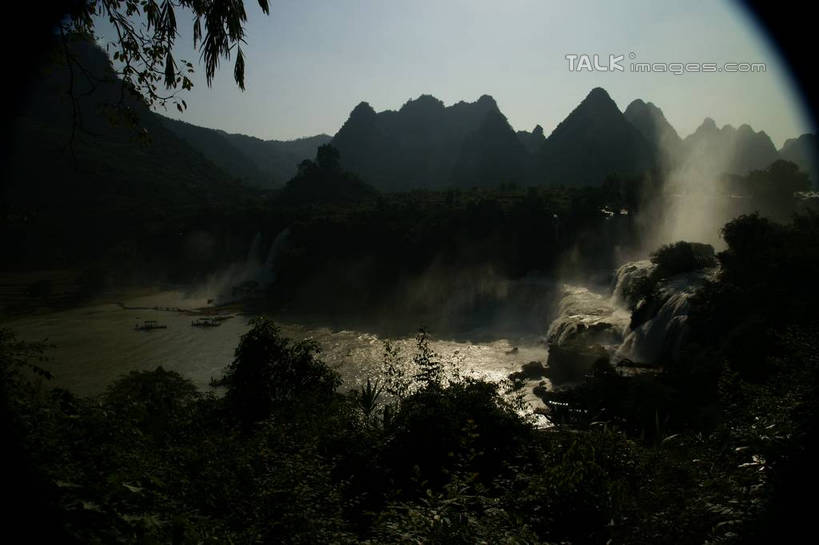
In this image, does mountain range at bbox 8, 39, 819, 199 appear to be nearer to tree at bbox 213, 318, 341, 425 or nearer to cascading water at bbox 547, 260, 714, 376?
cascading water at bbox 547, 260, 714, 376

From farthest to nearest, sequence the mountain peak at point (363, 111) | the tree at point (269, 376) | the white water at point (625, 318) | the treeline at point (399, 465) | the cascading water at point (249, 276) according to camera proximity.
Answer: the mountain peak at point (363, 111) < the cascading water at point (249, 276) < the white water at point (625, 318) < the tree at point (269, 376) < the treeline at point (399, 465)

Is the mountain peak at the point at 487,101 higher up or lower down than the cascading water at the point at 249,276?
higher up

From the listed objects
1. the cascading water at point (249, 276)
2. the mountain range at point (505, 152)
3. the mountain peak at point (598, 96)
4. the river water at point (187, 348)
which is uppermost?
the mountain peak at point (598, 96)

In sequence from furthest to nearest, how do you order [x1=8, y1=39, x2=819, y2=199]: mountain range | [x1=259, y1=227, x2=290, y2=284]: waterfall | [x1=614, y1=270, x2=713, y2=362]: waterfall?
[x1=8, y1=39, x2=819, y2=199]: mountain range, [x1=259, y1=227, x2=290, y2=284]: waterfall, [x1=614, y1=270, x2=713, y2=362]: waterfall

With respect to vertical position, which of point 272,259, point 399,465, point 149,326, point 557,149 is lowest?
point 149,326

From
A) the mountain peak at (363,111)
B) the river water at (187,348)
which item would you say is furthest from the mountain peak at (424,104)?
the river water at (187,348)

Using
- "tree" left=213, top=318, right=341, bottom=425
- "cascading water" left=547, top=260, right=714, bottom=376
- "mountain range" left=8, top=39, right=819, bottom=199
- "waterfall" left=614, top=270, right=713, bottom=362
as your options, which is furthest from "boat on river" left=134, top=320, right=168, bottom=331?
"mountain range" left=8, top=39, right=819, bottom=199

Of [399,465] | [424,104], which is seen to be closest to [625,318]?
[399,465]

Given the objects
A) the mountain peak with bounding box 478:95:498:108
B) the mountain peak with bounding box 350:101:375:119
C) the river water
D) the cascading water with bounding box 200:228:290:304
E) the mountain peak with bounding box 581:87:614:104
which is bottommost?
the river water

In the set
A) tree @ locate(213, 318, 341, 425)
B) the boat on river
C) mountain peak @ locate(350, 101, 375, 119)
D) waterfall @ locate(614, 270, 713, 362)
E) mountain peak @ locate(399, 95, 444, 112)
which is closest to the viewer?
tree @ locate(213, 318, 341, 425)

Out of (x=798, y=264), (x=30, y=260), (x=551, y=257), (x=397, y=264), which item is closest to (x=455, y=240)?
(x=397, y=264)

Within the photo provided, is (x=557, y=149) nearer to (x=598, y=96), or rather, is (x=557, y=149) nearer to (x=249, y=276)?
(x=598, y=96)

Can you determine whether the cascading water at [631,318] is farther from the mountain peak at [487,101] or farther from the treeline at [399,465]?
the mountain peak at [487,101]

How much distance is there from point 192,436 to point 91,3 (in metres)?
8.58
